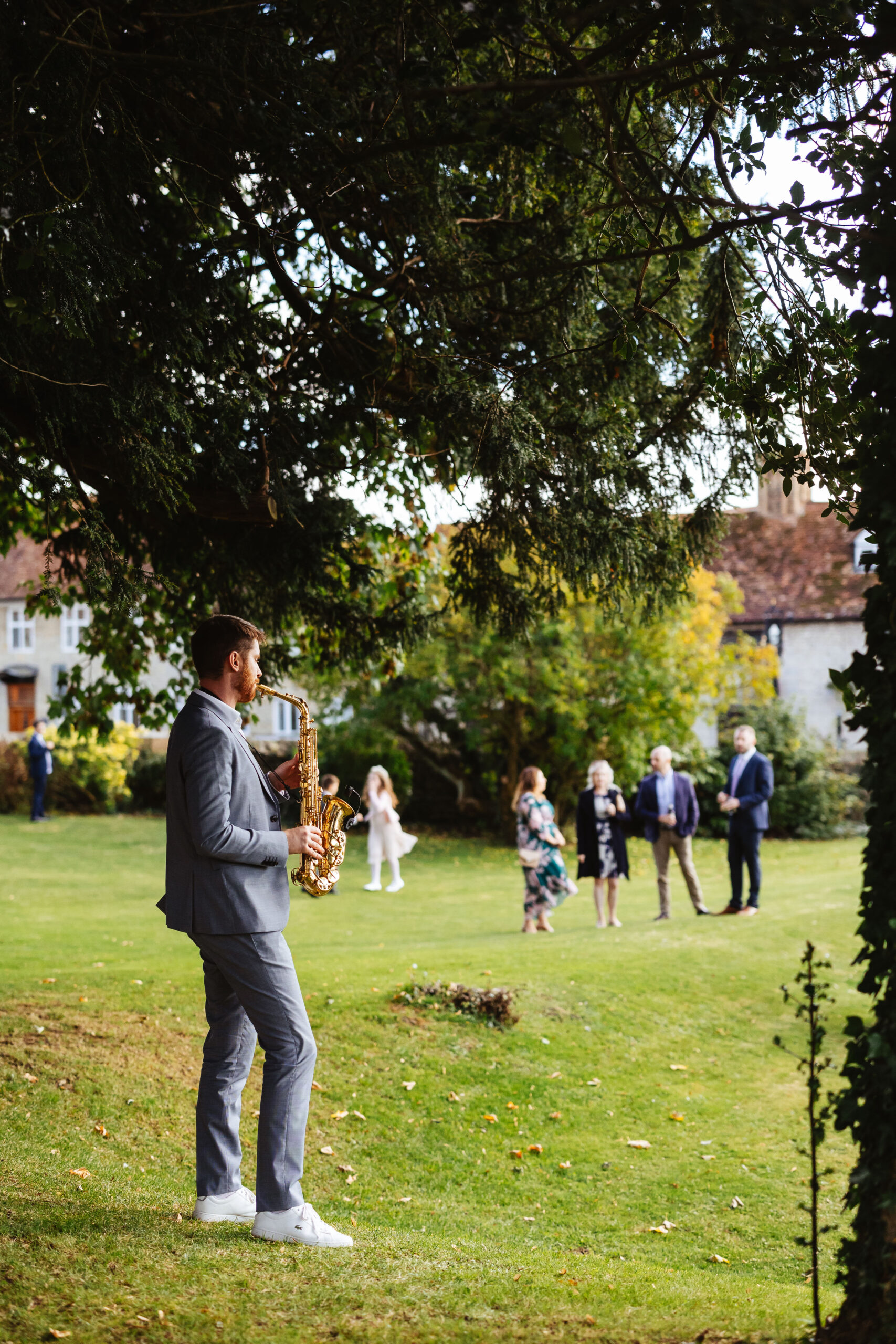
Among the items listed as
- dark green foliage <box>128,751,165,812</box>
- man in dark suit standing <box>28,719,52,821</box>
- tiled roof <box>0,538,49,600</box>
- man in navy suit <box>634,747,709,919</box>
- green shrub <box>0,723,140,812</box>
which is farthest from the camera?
tiled roof <box>0,538,49,600</box>

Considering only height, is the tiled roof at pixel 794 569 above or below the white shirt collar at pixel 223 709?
above

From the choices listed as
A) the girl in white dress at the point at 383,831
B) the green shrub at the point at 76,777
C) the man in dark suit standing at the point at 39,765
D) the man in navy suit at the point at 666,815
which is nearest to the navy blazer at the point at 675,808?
the man in navy suit at the point at 666,815

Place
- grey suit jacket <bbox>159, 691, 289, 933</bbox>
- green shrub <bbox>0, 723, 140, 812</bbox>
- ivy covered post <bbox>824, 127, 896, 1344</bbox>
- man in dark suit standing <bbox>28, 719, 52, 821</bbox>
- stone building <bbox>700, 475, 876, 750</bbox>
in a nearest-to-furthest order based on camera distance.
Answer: ivy covered post <bbox>824, 127, 896, 1344</bbox>
grey suit jacket <bbox>159, 691, 289, 933</bbox>
man in dark suit standing <bbox>28, 719, 52, 821</bbox>
green shrub <bbox>0, 723, 140, 812</bbox>
stone building <bbox>700, 475, 876, 750</bbox>

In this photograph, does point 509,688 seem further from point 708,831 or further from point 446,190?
point 446,190

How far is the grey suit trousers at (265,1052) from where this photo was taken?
479 cm

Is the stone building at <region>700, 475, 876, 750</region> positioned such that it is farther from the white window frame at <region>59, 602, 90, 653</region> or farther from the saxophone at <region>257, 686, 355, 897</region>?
the saxophone at <region>257, 686, 355, 897</region>

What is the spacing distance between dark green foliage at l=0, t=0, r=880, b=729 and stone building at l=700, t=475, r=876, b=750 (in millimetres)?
32483

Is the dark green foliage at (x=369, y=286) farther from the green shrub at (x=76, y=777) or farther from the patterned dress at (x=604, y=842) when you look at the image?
the green shrub at (x=76, y=777)

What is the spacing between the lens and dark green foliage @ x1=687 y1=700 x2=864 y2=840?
3209 cm

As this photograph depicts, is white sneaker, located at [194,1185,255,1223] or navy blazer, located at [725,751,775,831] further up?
navy blazer, located at [725,751,775,831]

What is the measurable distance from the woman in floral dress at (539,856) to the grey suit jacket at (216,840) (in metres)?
10.2

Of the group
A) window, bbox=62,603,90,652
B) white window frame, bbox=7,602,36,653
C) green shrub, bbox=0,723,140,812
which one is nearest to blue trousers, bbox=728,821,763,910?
green shrub, bbox=0,723,140,812

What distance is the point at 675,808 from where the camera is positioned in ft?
51.2

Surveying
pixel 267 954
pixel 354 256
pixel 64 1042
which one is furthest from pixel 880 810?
pixel 64 1042
